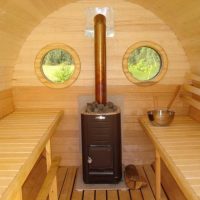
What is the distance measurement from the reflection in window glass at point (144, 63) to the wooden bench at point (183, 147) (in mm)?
549

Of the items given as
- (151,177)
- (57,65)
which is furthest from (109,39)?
(151,177)

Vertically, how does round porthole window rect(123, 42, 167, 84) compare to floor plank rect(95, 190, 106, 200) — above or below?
above

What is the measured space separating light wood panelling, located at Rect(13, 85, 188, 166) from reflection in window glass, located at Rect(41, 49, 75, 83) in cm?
21

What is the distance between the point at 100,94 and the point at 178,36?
4.55 ft

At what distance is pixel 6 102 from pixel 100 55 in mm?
1439

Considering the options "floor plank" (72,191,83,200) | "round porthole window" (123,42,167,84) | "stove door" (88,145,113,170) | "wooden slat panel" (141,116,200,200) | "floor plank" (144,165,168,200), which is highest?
"round porthole window" (123,42,167,84)

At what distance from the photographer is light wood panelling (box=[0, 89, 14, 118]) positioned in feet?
14.3

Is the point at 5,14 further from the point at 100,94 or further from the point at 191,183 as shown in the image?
the point at 191,183

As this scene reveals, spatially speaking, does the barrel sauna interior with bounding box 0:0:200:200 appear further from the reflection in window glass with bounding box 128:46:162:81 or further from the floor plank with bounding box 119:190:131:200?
the floor plank with bounding box 119:190:131:200

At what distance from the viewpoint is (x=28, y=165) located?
96.2 inches

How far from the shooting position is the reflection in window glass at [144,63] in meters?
4.96

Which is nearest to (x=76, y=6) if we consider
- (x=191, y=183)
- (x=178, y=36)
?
(x=178, y=36)

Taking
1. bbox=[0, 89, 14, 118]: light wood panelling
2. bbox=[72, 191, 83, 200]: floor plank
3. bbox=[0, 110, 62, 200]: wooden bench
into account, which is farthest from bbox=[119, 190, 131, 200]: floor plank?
bbox=[0, 89, 14, 118]: light wood panelling

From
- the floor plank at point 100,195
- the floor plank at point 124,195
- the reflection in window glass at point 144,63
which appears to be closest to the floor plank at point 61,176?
the floor plank at point 100,195
